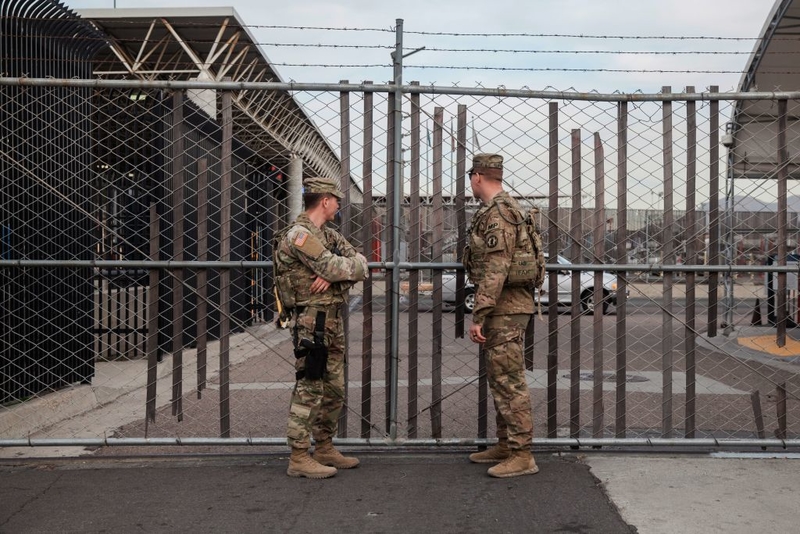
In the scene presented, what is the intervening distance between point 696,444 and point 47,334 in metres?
5.64

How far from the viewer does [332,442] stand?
547cm

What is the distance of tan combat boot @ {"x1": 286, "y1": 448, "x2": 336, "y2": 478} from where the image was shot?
5.12m

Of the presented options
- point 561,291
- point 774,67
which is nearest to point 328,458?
point 561,291

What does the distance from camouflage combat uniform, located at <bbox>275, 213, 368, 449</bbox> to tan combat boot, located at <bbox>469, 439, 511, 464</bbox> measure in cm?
100

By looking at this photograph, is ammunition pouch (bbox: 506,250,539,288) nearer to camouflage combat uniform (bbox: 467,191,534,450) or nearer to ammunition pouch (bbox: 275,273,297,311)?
camouflage combat uniform (bbox: 467,191,534,450)

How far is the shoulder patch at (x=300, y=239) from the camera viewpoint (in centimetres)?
504

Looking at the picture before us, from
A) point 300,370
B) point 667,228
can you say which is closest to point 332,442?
point 300,370

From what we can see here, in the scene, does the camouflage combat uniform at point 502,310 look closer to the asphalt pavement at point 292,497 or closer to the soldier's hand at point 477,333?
the soldier's hand at point 477,333

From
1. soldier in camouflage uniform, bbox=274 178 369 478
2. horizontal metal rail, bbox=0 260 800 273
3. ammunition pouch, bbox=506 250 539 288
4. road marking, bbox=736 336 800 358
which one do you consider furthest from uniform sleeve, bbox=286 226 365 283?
road marking, bbox=736 336 800 358

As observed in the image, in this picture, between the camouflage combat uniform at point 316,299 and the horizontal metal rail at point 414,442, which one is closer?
the camouflage combat uniform at point 316,299

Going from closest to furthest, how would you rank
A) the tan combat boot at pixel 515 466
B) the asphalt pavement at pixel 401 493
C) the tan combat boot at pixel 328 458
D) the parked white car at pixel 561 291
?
the asphalt pavement at pixel 401 493 → the tan combat boot at pixel 515 466 → the tan combat boot at pixel 328 458 → the parked white car at pixel 561 291

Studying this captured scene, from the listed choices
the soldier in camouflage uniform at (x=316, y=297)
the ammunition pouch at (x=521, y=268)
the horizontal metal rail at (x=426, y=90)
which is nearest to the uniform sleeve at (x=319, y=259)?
the soldier in camouflage uniform at (x=316, y=297)

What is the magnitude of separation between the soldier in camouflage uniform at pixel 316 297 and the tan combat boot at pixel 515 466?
95 cm

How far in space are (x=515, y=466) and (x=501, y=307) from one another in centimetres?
101
